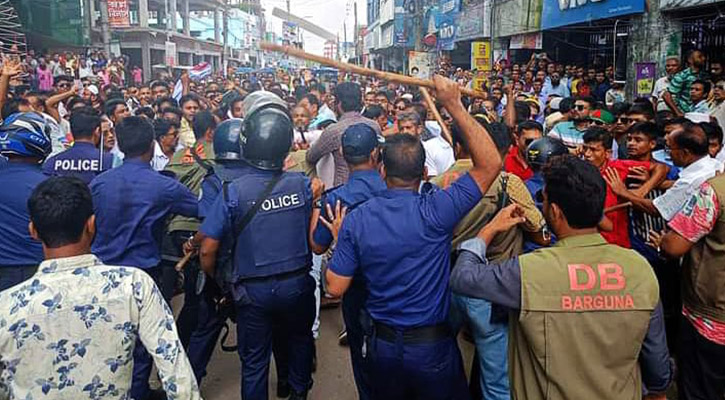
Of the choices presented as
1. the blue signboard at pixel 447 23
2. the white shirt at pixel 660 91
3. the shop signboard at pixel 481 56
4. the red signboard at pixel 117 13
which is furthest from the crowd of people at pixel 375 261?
the red signboard at pixel 117 13

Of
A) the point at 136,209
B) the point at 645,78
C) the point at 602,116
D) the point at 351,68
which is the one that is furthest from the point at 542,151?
the point at 645,78

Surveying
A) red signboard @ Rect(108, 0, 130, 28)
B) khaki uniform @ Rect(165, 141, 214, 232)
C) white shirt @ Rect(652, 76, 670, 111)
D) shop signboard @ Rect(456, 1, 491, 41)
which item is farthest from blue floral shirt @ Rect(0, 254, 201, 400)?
red signboard @ Rect(108, 0, 130, 28)

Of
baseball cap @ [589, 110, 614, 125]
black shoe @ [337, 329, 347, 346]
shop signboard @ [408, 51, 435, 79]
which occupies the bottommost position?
black shoe @ [337, 329, 347, 346]

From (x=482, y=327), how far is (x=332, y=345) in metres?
2.13

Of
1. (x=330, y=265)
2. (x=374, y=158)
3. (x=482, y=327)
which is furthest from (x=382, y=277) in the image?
(x=374, y=158)

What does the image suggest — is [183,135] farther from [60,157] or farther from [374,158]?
[374,158]

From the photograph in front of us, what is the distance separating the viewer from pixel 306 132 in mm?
6258

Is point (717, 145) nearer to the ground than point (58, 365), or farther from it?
farther from it

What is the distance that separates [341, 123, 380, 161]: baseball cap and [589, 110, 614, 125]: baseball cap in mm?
3518

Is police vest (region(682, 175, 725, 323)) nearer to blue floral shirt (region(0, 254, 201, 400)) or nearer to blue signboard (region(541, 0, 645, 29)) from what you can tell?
blue floral shirt (region(0, 254, 201, 400))

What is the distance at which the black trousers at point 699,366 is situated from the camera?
9.63ft

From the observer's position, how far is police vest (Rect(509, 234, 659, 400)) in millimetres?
2061

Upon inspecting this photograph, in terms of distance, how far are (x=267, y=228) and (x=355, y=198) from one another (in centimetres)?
51

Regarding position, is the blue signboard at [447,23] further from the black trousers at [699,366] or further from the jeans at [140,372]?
the jeans at [140,372]
